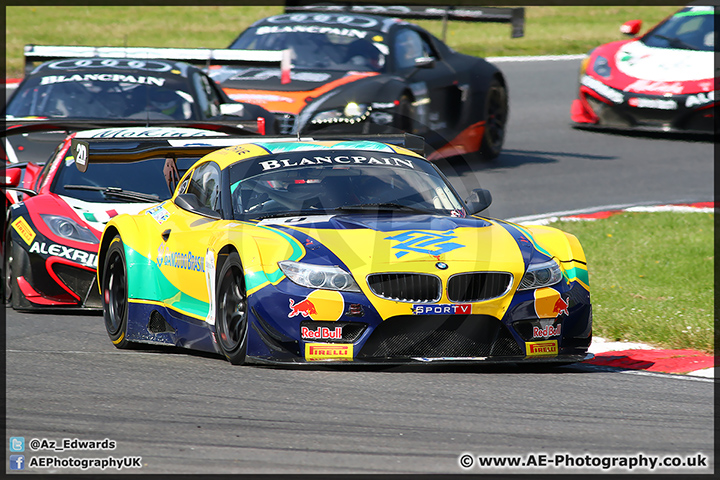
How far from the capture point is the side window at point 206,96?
1228 cm

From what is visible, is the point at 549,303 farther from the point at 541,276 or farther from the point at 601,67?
the point at 601,67

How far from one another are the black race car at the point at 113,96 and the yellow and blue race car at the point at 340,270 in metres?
3.63

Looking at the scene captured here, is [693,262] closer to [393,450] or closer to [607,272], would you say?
[607,272]

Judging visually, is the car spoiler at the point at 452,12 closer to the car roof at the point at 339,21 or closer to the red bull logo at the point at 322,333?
the car roof at the point at 339,21

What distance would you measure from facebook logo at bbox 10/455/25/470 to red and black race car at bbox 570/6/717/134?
12.2m

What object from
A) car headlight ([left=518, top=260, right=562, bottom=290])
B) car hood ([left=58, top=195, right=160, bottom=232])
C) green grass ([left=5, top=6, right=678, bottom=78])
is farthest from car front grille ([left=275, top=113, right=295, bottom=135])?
green grass ([left=5, top=6, right=678, bottom=78])

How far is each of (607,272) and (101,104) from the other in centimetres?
497

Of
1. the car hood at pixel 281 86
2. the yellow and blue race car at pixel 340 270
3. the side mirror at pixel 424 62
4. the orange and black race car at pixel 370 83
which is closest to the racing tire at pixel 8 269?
the yellow and blue race car at pixel 340 270

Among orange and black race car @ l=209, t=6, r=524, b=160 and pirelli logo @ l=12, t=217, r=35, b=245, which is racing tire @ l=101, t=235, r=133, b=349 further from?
orange and black race car @ l=209, t=6, r=524, b=160

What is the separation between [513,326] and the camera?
6.80m

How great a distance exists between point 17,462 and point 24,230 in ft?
15.4

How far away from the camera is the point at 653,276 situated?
33.7ft

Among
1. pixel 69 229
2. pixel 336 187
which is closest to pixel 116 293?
pixel 69 229

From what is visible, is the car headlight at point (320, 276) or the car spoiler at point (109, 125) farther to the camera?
the car spoiler at point (109, 125)
